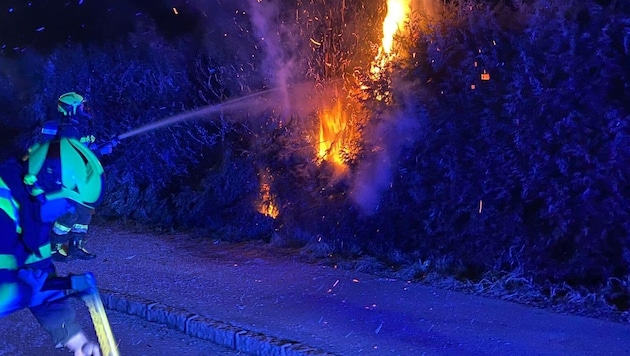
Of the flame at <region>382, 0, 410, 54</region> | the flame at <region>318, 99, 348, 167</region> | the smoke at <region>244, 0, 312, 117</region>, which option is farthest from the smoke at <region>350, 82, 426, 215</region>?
the smoke at <region>244, 0, 312, 117</region>

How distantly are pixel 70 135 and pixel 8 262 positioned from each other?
31.0 inches

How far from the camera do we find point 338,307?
6027 millimetres

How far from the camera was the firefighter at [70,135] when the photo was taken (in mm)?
3838

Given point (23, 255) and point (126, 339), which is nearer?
point (23, 255)

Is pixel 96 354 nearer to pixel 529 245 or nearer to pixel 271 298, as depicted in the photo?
pixel 271 298

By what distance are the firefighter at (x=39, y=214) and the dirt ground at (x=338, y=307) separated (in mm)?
2177

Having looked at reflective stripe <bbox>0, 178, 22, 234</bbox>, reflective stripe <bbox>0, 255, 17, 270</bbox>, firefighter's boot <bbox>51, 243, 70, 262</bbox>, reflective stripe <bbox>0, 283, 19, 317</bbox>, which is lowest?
reflective stripe <bbox>0, 283, 19, 317</bbox>

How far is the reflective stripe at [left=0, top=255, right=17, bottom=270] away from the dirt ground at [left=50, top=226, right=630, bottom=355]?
96.6 inches

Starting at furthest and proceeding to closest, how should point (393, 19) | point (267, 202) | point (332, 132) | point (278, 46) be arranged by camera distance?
point (278, 46)
point (267, 202)
point (332, 132)
point (393, 19)

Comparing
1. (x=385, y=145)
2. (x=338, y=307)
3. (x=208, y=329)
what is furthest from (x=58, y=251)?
(x=385, y=145)

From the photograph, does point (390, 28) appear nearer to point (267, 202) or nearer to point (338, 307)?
point (267, 202)

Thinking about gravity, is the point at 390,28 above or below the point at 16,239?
above

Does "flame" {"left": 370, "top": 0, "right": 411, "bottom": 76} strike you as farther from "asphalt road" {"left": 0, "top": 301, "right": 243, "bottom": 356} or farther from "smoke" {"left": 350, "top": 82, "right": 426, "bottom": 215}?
"asphalt road" {"left": 0, "top": 301, "right": 243, "bottom": 356}

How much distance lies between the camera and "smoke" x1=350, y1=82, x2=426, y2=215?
7.60 metres
